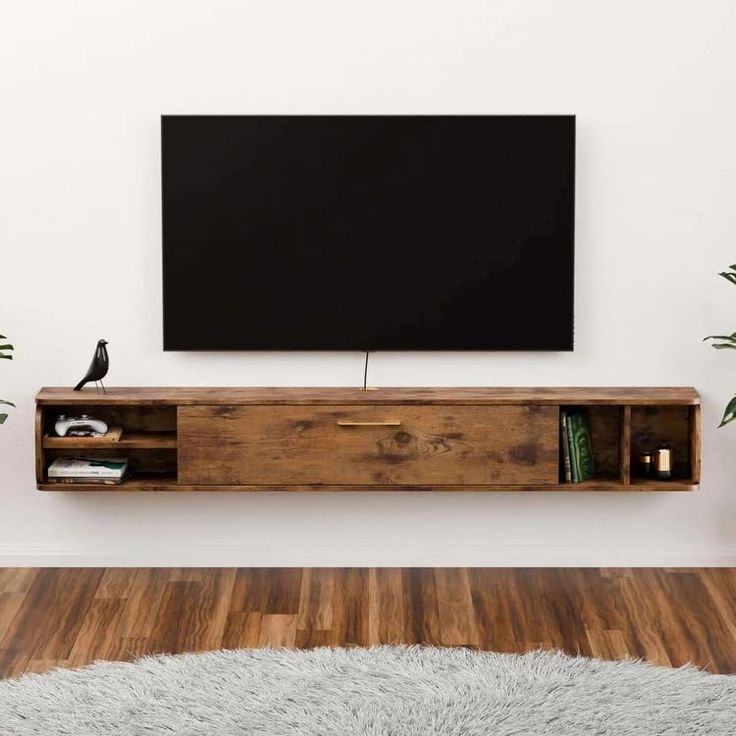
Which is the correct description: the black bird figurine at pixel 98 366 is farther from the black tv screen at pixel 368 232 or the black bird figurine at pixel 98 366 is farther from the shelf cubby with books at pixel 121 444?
the black tv screen at pixel 368 232

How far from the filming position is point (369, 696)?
3176 millimetres

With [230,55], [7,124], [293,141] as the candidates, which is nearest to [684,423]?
[293,141]

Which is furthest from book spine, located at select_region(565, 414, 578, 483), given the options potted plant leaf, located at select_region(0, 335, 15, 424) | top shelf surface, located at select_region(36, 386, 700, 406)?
potted plant leaf, located at select_region(0, 335, 15, 424)

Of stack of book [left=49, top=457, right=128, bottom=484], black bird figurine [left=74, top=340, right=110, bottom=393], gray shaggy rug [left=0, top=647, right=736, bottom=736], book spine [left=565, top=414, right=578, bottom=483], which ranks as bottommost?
gray shaggy rug [left=0, top=647, right=736, bottom=736]

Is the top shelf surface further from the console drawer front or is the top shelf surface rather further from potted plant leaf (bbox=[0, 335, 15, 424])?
potted plant leaf (bbox=[0, 335, 15, 424])

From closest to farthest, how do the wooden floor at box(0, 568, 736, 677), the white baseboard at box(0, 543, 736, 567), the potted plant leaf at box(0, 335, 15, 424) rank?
1. the wooden floor at box(0, 568, 736, 677)
2. the potted plant leaf at box(0, 335, 15, 424)
3. the white baseboard at box(0, 543, 736, 567)

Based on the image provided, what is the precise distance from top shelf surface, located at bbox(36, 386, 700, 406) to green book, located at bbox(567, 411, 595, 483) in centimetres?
10

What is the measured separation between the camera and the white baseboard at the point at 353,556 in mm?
4285

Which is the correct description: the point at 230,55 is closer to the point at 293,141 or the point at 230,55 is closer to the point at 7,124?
the point at 293,141

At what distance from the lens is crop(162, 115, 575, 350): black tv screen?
13.4 feet

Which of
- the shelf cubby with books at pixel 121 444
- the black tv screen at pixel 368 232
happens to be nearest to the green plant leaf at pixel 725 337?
the black tv screen at pixel 368 232

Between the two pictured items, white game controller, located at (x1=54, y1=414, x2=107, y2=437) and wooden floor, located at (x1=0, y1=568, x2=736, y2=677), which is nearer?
wooden floor, located at (x1=0, y1=568, x2=736, y2=677)

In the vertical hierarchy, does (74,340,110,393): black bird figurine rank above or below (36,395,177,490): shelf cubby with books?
Answer: above

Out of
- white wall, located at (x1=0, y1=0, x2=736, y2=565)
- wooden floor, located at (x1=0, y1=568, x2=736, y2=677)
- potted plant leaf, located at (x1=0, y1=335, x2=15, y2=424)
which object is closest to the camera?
wooden floor, located at (x1=0, y1=568, x2=736, y2=677)
